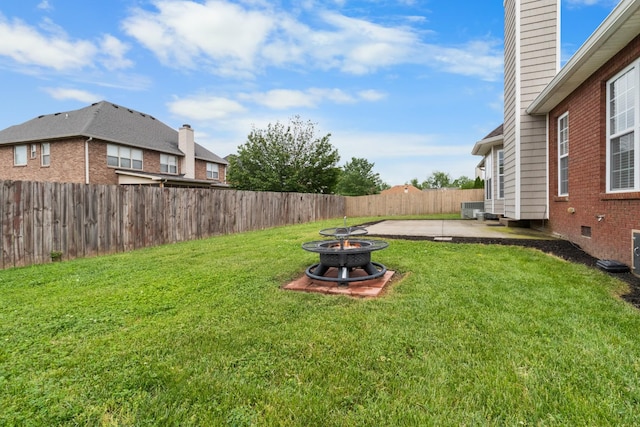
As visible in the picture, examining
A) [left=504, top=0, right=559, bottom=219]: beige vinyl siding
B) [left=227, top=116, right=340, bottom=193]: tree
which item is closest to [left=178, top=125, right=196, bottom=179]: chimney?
[left=227, top=116, right=340, bottom=193]: tree

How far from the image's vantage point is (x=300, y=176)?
89.5ft

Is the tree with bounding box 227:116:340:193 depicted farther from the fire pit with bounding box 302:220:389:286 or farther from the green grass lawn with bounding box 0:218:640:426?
the green grass lawn with bounding box 0:218:640:426

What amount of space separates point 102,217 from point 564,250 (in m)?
9.98

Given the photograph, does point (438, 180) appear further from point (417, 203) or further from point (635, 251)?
point (635, 251)

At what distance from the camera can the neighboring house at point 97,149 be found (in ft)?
57.8

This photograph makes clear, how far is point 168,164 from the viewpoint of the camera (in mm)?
22234

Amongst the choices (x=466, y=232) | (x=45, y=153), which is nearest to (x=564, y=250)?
(x=466, y=232)

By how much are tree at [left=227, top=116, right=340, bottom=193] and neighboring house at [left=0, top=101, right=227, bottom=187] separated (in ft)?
18.3

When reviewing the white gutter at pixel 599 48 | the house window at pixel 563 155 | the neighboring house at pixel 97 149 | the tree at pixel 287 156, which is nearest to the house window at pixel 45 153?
the neighboring house at pixel 97 149

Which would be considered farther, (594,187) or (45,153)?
(45,153)

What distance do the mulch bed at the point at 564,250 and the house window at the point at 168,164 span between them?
18705 mm

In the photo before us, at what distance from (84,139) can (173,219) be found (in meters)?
11.9

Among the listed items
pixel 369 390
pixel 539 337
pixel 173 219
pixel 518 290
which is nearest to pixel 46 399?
pixel 369 390

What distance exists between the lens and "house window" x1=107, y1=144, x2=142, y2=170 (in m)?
18.5
